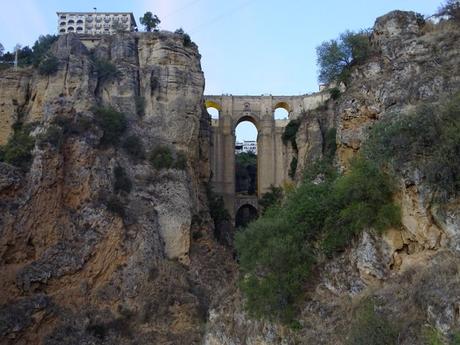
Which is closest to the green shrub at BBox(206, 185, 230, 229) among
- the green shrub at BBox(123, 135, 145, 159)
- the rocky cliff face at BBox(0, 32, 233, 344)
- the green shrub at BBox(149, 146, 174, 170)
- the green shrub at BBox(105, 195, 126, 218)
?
the rocky cliff face at BBox(0, 32, 233, 344)

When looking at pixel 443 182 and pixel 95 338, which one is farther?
pixel 95 338

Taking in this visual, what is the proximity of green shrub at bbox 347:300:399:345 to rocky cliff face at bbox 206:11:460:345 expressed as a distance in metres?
0.17

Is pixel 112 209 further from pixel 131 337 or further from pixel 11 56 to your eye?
pixel 11 56

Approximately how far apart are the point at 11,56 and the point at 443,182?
31.1 m

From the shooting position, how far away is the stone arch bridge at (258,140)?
38.8 metres

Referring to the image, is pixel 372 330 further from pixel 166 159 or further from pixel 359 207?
pixel 166 159

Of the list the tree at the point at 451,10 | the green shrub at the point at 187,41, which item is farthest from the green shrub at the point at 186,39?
the tree at the point at 451,10

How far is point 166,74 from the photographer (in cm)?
3291

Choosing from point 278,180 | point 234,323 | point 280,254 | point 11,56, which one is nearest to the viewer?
point 280,254

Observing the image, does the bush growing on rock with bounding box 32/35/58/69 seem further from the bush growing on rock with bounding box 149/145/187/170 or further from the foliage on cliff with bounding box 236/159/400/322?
the foliage on cliff with bounding box 236/159/400/322

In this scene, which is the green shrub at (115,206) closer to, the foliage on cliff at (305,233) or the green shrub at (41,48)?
the green shrub at (41,48)

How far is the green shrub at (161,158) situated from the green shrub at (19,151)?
590cm

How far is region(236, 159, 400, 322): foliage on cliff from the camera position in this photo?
13852 mm

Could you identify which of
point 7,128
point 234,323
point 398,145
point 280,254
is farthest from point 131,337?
point 398,145
